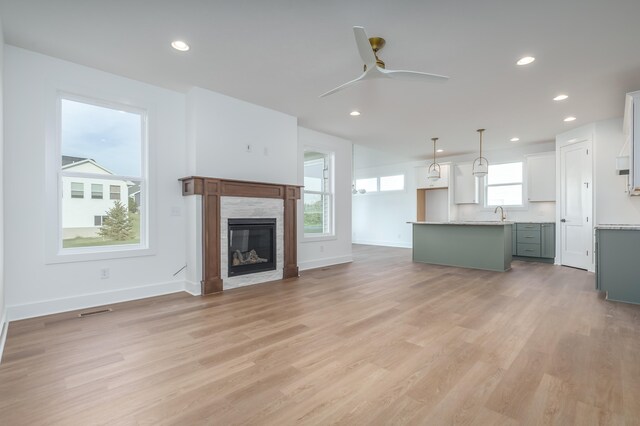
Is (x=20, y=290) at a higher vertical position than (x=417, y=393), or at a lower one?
higher

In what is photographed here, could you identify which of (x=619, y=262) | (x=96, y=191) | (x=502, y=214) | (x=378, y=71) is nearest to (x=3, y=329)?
(x=96, y=191)

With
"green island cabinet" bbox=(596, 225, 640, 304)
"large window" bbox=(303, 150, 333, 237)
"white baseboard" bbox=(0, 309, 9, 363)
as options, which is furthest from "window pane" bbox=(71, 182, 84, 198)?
"green island cabinet" bbox=(596, 225, 640, 304)

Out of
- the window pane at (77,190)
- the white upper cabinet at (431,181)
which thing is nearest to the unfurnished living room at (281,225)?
the window pane at (77,190)

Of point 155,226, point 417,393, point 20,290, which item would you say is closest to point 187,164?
point 155,226

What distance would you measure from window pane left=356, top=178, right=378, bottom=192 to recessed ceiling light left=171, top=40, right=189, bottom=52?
8519 mm

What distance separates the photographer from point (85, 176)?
370cm

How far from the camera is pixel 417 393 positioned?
1884 mm

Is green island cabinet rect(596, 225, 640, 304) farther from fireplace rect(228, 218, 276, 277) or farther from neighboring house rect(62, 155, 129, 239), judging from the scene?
neighboring house rect(62, 155, 129, 239)

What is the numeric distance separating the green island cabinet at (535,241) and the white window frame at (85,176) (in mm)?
7774

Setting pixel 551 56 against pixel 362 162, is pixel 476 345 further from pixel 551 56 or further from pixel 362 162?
pixel 362 162

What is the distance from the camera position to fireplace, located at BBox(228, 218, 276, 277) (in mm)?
4609

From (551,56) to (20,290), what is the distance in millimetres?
6212

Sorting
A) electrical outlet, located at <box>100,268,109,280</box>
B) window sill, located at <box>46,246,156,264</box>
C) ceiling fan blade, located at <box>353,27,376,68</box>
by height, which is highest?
ceiling fan blade, located at <box>353,27,376,68</box>

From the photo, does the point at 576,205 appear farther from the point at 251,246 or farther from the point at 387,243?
the point at 251,246
